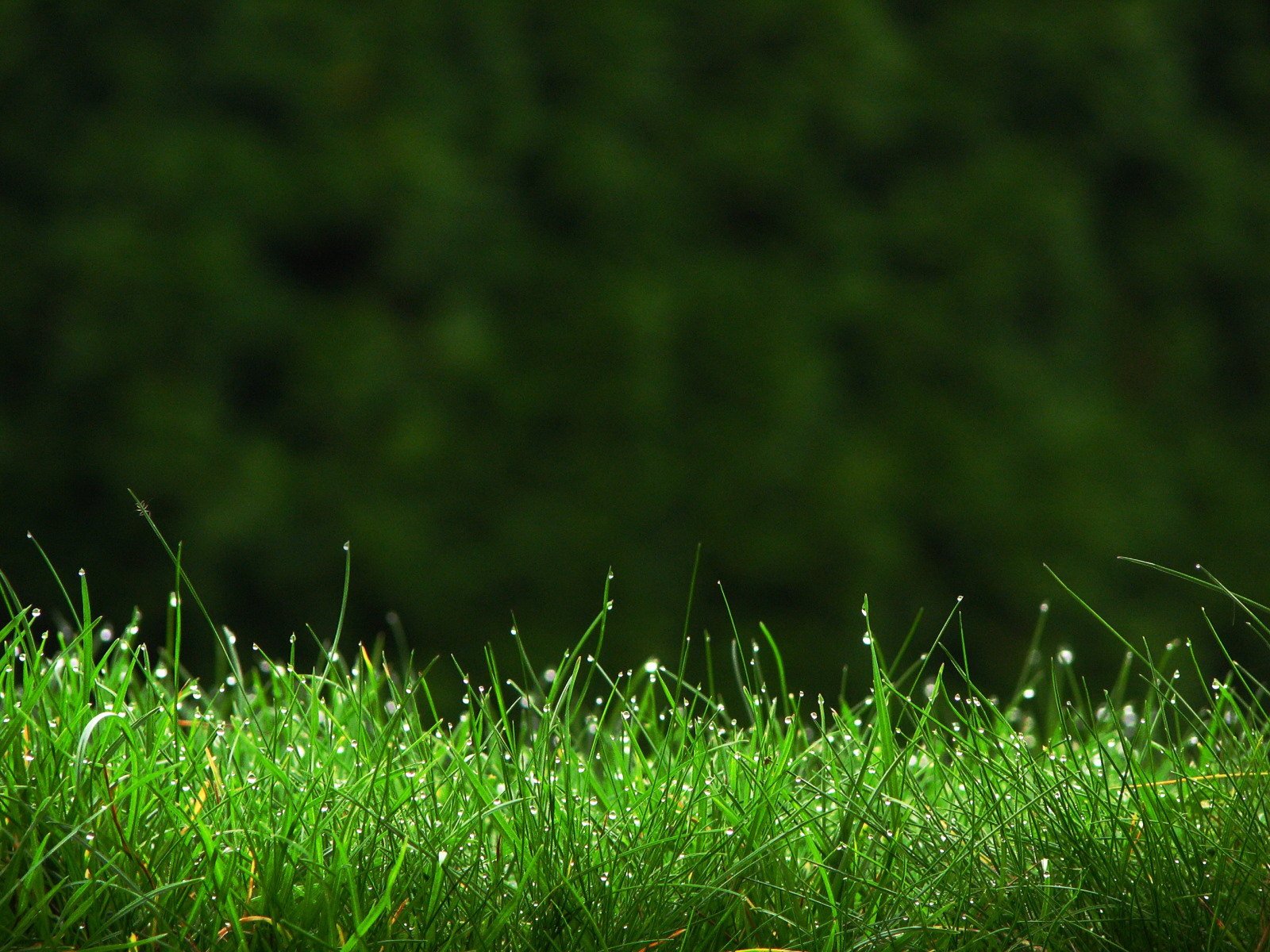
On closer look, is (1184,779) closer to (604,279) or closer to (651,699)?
(651,699)

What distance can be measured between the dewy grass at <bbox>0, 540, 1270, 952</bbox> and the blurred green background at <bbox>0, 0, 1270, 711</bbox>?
3.06 metres

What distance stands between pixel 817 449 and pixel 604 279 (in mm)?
1011

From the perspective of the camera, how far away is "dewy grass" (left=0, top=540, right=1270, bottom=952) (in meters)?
1.36

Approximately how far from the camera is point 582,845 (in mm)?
1453

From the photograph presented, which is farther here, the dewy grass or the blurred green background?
the blurred green background

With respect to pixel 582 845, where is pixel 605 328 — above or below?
below

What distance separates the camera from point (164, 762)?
1.53 metres

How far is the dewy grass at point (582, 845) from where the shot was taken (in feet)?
4.46

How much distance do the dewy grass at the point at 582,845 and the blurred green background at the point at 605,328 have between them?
306 cm

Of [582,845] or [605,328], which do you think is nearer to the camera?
[582,845]

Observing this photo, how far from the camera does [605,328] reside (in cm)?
488

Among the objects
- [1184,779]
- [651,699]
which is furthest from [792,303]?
[1184,779]

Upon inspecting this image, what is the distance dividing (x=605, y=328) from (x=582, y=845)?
140 inches

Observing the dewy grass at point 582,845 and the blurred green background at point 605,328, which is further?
the blurred green background at point 605,328
